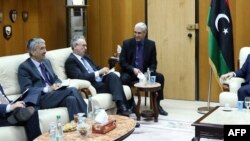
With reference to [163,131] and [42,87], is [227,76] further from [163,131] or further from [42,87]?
[42,87]

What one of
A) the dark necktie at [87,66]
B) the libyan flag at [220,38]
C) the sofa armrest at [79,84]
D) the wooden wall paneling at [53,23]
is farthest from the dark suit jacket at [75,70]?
the libyan flag at [220,38]

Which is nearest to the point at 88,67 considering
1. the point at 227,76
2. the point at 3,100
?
A: the point at 3,100

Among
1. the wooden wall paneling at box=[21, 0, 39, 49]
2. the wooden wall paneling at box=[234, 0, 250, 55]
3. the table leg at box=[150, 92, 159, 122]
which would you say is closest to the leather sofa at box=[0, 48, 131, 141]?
the table leg at box=[150, 92, 159, 122]

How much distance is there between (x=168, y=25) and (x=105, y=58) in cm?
125

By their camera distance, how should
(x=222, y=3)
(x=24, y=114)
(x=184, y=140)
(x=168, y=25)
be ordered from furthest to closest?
(x=168, y=25) → (x=222, y=3) → (x=184, y=140) → (x=24, y=114)

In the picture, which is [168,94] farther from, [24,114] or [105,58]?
[24,114]

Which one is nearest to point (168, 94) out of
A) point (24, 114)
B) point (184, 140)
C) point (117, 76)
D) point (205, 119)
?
point (117, 76)

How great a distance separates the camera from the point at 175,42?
22.7 feet

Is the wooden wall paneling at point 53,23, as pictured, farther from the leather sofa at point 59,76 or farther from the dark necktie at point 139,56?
the dark necktie at point 139,56

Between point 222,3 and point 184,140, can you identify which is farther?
point 222,3

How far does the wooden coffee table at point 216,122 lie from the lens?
4020 mm

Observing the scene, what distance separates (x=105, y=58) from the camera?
24.8 ft

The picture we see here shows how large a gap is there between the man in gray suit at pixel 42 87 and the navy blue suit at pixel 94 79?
21.4 inches

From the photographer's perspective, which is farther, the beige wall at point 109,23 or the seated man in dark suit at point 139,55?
the beige wall at point 109,23
